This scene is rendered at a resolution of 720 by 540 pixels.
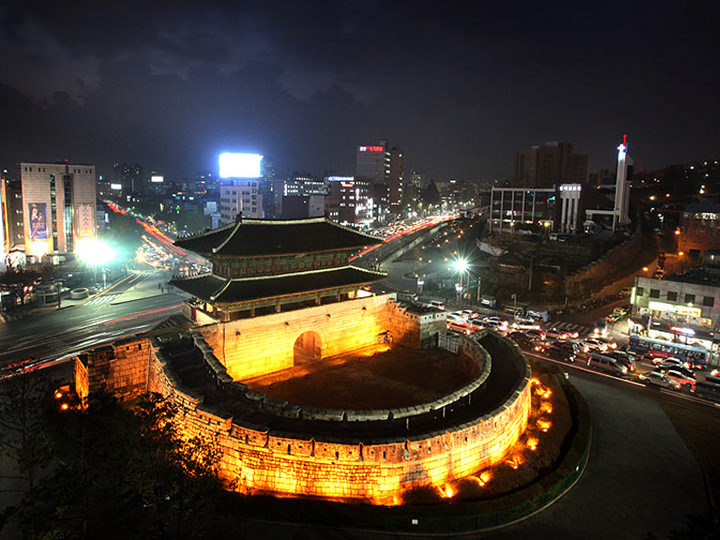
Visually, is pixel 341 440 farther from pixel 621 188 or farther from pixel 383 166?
pixel 383 166

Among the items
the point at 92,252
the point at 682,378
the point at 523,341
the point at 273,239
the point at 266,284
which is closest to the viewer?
the point at 266,284

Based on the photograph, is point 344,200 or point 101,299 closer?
point 101,299

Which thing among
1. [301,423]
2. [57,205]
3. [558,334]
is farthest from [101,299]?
[558,334]

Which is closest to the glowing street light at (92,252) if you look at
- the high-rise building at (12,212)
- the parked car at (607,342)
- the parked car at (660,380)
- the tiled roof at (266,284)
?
the high-rise building at (12,212)

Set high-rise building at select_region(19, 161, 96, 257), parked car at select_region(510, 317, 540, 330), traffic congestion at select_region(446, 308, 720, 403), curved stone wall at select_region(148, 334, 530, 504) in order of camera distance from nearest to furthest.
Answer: curved stone wall at select_region(148, 334, 530, 504)
traffic congestion at select_region(446, 308, 720, 403)
parked car at select_region(510, 317, 540, 330)
high-rise building at select_region(19, 161, 96, 257)

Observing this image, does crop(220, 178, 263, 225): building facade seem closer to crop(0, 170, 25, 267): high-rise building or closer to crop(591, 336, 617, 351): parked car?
crop(0, 170, 25, 267): high-rise building

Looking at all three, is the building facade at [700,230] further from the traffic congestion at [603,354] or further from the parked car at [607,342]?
the parked car at [607,342]

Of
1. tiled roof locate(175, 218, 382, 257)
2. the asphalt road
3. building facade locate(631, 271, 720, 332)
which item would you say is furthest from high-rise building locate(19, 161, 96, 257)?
building facade locate(631, 271, 720, 332)

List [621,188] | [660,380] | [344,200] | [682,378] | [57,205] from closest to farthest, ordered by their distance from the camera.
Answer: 1. [682,378]
2. [660,380]
3. [57,205]
4. [621,188]
5. [344,200]
